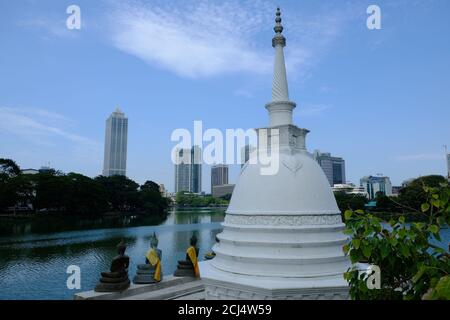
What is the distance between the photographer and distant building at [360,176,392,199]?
380 ft

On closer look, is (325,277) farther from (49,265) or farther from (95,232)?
(95,232)

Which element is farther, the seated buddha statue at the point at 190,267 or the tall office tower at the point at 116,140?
the tall office tower at the point at 116,140

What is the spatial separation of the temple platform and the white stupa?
2190 millimetres

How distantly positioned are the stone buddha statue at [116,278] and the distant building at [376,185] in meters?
113

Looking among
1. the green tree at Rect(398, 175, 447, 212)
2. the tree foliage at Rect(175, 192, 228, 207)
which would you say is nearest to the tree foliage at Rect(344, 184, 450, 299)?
the green tree at Rect(398, 175, 447, 212)

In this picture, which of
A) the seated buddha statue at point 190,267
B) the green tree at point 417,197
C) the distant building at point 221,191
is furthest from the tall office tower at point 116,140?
the distant building at point 221,191

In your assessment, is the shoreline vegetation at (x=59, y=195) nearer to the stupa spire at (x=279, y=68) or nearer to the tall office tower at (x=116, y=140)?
the tall office tower at (x=116, y=140)

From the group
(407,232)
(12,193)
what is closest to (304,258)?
(407,232)

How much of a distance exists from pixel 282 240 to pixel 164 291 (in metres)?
6.09

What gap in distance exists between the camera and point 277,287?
994cm

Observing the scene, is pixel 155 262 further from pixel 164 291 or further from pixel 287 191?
pixel 287 191

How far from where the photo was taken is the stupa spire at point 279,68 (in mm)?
13805

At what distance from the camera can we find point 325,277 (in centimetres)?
1068

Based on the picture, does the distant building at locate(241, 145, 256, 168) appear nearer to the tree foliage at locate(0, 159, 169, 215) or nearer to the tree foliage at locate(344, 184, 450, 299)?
the tree foliage at locate(344, 184, 450, 299)
